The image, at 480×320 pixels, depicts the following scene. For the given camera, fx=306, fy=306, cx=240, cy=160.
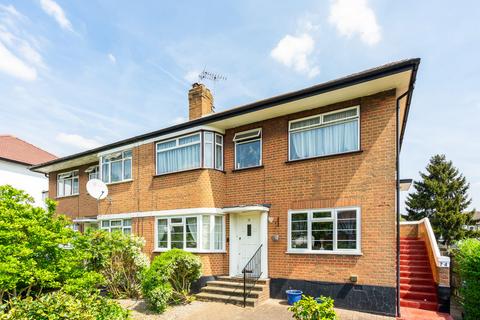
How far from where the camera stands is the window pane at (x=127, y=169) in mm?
13253

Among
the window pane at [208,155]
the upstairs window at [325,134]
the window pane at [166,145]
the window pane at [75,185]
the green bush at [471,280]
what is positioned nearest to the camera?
the green bush at [471,280]

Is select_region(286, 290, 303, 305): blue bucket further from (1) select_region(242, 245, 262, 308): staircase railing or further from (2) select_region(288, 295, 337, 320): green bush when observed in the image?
(2) select_region(288, 295, 337, 320): green bush

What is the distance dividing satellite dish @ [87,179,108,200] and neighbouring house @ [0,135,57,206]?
15179 millimetres

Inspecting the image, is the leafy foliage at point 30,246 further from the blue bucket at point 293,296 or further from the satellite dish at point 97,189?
the blue bucket at point 293,296

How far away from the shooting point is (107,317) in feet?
14.4

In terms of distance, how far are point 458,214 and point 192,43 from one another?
3245 cm

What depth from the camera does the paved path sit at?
771 centimetres

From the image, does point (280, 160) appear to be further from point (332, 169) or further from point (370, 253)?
point (370, 253)

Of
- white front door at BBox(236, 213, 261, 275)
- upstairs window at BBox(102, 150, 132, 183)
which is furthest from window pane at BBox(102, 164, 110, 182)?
white front door at BBox(236, 213, 261, 275)

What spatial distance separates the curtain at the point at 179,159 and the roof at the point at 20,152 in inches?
820

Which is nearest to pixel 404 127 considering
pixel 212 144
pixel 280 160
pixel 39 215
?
pixel 280 160

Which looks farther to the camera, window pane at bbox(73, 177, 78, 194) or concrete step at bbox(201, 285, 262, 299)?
window pane at bbox(73, 177, 78, 194)

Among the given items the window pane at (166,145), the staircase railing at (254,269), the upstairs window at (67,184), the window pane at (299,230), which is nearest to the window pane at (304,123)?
the window pane at (299,230)

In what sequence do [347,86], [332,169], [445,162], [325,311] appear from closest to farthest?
[325,311] < [347,86] < [332,169] < [445,162]
